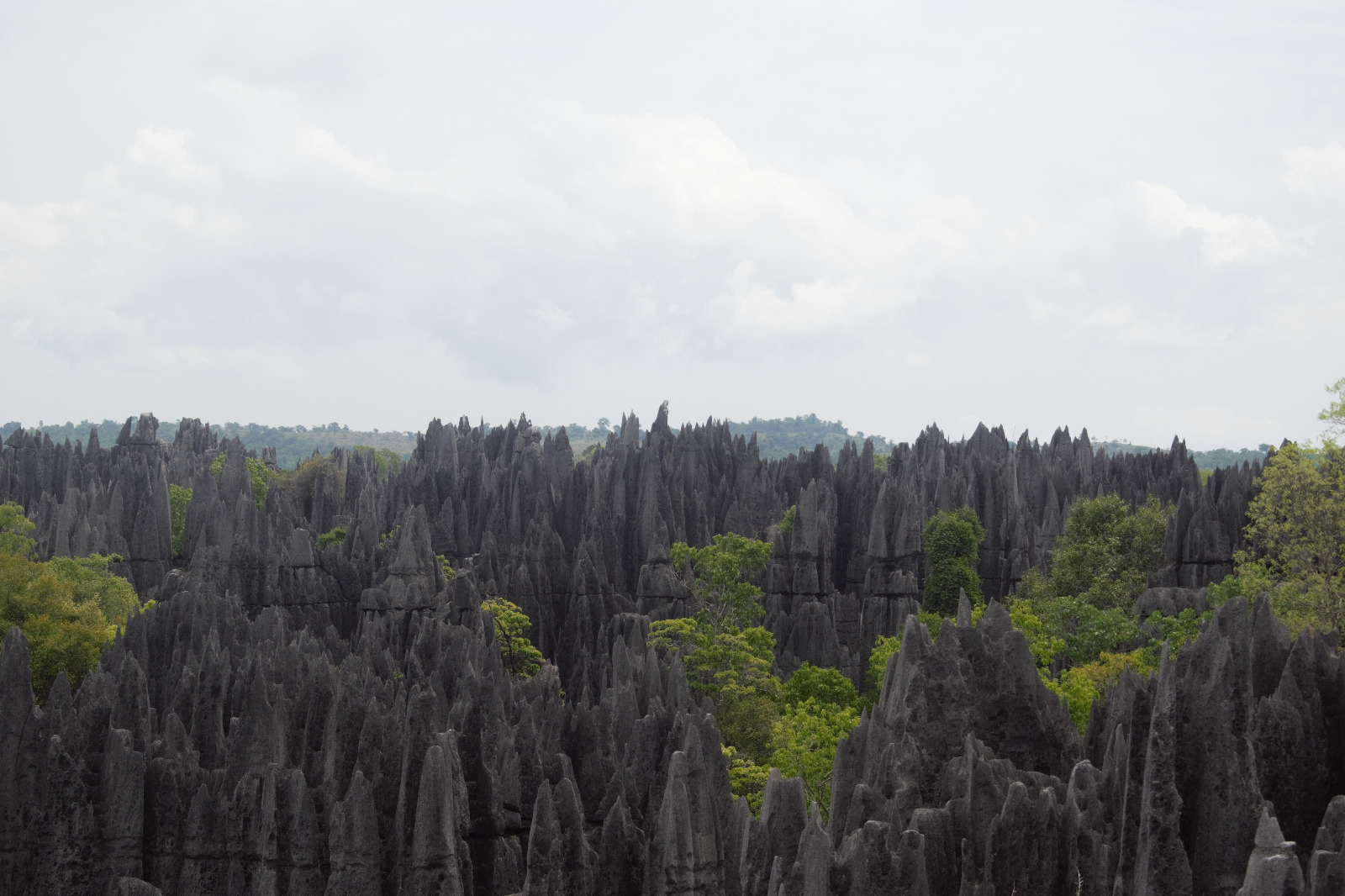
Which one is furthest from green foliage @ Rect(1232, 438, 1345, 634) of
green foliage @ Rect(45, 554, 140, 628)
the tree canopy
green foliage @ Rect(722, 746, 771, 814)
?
green foliage @ Rect(45, 554, 140, 628)

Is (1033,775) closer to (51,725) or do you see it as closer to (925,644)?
(925,644)

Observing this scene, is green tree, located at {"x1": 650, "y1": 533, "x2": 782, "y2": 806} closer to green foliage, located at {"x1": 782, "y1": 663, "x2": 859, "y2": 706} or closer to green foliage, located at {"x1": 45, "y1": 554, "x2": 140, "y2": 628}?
green foliage, located at {"x1": 782, "y1": 663, "x2": 859, "y2": 706}

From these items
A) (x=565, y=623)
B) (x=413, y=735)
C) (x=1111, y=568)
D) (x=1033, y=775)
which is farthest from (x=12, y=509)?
(x=1033, y=775)

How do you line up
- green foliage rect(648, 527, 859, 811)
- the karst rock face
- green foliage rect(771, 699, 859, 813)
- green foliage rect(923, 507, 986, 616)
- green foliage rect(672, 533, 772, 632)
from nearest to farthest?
the karst rock face
green foliage rect(771, 699, 859, 813)
green foliage rect(648, 527, 859, 811)
green foliage rect(672, 533, 772, 632)
green foliage rect(923, 507, 986, 616)

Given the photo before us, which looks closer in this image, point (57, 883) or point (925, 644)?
point (925, 644)

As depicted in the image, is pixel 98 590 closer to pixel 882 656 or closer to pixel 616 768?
pixel 882 656

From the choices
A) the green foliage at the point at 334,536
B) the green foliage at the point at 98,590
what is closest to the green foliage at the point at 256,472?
the green foliage at the point at 334,536

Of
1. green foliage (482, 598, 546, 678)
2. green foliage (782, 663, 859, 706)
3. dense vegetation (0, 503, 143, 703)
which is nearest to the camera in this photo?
dense vegetation (0, 503, 143, 703)
